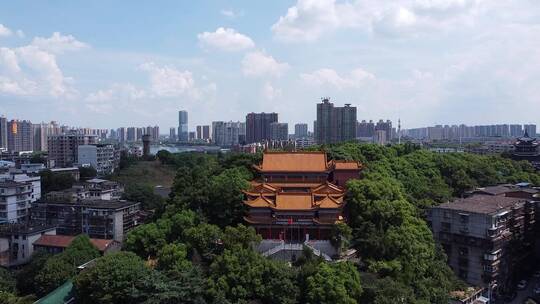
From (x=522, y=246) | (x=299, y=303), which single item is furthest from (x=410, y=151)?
(x=299, y=303)

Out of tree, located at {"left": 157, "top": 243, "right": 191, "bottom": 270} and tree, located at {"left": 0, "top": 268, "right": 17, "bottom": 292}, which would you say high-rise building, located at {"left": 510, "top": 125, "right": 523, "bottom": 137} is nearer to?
tree, located at {"left": 157, "top": 243, "right": 191, "bottom": 270}

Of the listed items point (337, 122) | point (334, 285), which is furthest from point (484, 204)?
point (337, 122)

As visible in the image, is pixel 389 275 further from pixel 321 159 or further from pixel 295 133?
pixel 295 133

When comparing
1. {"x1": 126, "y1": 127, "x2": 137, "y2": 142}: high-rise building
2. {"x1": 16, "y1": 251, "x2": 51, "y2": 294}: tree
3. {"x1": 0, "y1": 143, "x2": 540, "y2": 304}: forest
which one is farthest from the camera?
{"x1": 126, "y1": 127, "x2": 137, "y2": 142}: high-rise building

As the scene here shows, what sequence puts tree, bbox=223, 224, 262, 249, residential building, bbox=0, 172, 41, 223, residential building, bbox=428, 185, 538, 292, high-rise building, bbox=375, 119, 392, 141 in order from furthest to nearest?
high-rise building, bbox=375, 119, 392, 141
residential building, bbox=0, 172, 41, 223
residential building, bbox=428, 185, 538, 292
tree, bbox=223, 224, 262, 249

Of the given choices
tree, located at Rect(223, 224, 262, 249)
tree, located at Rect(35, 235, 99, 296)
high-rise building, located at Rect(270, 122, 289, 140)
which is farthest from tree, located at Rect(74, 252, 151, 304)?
high-rise building, located at Rect(270, 122, 289, 140)

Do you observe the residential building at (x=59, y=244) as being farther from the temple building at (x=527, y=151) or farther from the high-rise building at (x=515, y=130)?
the high-rise building at (x=515, y=130)

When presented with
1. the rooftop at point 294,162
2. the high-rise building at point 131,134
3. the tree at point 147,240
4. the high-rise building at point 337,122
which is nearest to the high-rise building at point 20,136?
the high-rise building at point 337,122

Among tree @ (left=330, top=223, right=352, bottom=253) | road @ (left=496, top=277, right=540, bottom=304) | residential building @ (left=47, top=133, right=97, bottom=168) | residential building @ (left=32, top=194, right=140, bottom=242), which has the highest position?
residential building @ (left=47, top=133, right=97, bottom=168)
